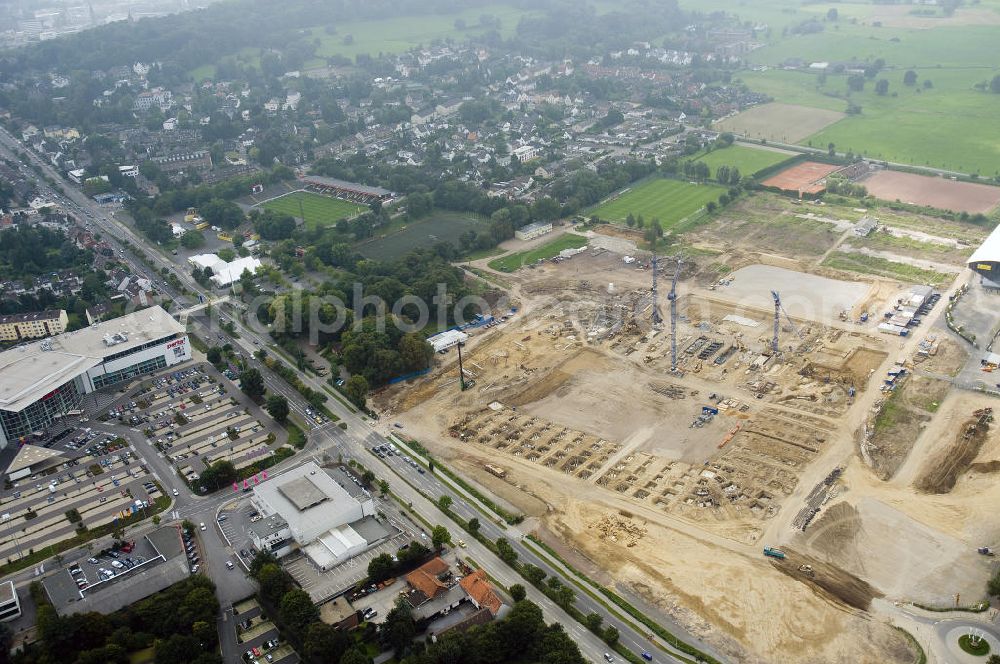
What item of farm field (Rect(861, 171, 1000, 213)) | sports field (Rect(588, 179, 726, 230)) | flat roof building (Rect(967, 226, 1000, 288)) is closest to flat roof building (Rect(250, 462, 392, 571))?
sports field (Rect(588, 179, 726, 230))

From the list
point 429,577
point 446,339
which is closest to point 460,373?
point 446,339

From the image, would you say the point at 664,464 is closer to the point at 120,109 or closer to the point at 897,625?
the point at 897,625

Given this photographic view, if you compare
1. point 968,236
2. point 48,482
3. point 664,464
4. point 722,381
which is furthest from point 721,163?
point 48,482

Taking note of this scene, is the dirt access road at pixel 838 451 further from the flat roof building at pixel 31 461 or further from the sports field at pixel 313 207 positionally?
the sports field at pixel 313 207

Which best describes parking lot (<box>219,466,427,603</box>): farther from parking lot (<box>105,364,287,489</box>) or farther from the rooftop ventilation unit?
the rooftop ventilation unit

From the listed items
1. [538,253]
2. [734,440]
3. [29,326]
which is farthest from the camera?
[538,253]

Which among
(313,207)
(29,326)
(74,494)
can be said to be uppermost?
(29,326)

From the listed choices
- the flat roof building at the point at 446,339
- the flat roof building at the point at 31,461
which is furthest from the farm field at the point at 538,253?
the flat roof building at the point at 31,461

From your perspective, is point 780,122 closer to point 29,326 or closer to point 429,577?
point 29,326
